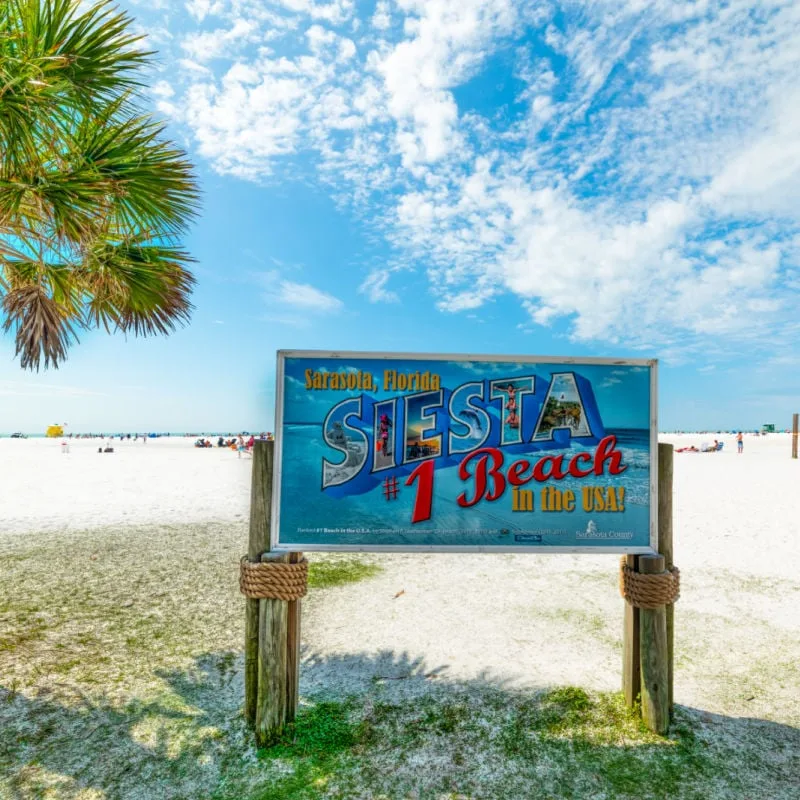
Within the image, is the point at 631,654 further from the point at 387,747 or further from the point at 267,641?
the point at 267,641

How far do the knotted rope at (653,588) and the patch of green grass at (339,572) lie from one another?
4086mm

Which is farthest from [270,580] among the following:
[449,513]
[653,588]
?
[653,588]

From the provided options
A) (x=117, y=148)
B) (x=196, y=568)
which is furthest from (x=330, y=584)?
(x=117, y=148)

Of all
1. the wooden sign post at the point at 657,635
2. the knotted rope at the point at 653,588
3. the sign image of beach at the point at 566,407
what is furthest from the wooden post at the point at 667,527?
the sign image of beach at the point at 566,407

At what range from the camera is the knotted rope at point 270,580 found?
127 inches

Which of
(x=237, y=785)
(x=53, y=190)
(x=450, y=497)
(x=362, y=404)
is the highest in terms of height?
(x=53, y=190)

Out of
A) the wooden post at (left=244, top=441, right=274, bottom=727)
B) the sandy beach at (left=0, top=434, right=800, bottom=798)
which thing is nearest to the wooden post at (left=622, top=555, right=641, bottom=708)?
the sandy beach at (left=0, top=434, right=800, bottom=798)

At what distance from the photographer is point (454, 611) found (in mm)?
5559

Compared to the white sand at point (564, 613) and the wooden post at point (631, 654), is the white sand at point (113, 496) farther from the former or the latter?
the wooden post at point (631, 654)

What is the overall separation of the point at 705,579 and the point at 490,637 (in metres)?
3.63

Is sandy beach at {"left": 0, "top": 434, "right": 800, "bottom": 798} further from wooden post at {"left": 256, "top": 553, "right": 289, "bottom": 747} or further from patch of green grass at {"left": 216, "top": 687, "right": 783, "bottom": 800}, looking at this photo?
wooden post at {"left": 256, "top": 553, "right": 289, "bottom": 747}

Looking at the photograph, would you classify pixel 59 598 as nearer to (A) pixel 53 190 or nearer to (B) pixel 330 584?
(B) pixel 330 584

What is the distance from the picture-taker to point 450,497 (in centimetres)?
335

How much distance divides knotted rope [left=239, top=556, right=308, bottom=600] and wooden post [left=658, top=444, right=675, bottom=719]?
2.53 metres
